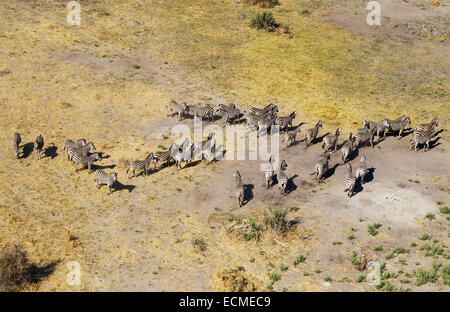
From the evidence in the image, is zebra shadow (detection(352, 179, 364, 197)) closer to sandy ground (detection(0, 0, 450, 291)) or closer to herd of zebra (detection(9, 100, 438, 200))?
sandy ground (detection(0, 0, 450, 291))

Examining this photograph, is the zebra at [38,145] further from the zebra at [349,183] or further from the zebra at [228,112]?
the zebra at [349,183]

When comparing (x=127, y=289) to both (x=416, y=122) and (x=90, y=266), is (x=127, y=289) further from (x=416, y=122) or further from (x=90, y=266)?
(x=416, y=122)

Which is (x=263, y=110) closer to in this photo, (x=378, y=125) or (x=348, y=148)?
(x=348, y=148)

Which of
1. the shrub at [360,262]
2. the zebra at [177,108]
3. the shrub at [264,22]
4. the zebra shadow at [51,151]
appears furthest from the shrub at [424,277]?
the shrub at [264,22]

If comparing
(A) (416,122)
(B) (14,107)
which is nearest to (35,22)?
(B) (14,107)

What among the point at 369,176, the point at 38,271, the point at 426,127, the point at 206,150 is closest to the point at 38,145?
the point at 38,271

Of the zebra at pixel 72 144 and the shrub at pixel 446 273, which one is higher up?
the zebra at pixel 72 144
